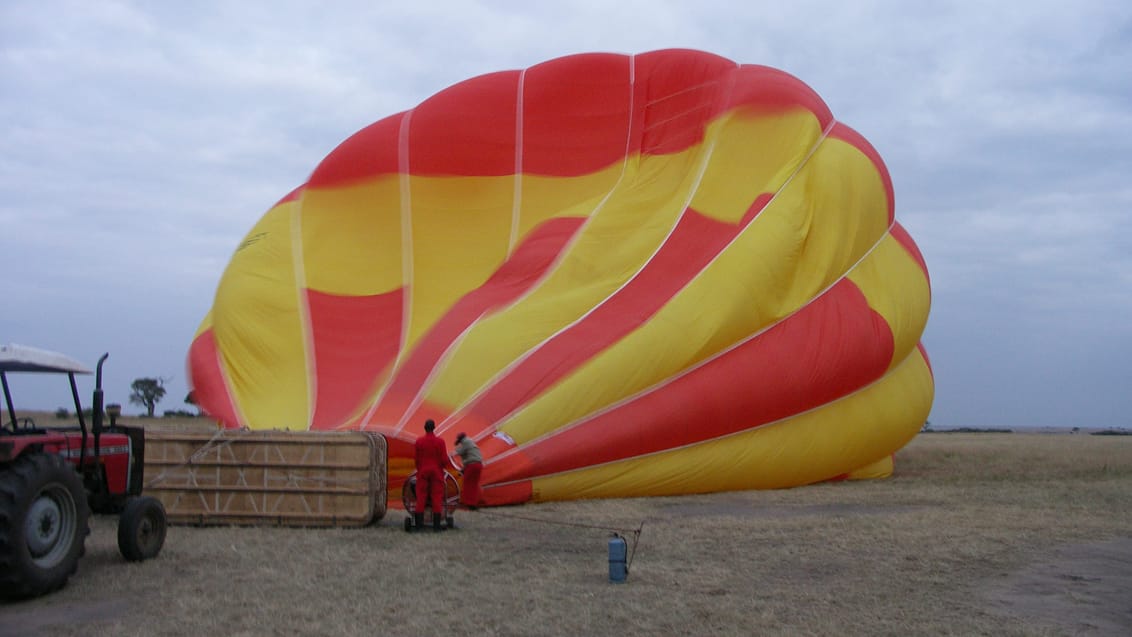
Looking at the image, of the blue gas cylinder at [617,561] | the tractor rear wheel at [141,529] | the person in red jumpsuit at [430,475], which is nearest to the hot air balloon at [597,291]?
the person in red jumpsuit at [430,475]

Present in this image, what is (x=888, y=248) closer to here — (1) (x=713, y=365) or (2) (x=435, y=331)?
(1) (x=713, y=365)

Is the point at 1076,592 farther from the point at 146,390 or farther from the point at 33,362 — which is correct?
the point at 146,390

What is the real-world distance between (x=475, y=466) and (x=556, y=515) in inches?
33.9

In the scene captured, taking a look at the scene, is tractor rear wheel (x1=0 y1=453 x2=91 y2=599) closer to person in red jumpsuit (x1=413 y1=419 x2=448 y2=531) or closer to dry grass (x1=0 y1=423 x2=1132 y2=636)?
dry grass (x1=0 y1=423 x2=1132 y2=636)

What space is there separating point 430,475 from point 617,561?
2.82 meters

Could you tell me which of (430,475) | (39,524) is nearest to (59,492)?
(39,524)

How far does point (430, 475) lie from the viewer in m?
9.04

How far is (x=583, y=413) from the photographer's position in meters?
10.6

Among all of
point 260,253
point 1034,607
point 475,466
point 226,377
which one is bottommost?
point 1034,607

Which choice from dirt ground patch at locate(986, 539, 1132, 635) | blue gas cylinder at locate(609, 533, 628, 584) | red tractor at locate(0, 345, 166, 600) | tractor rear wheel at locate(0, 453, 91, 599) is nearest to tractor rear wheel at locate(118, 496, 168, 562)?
red tractor at locate(0, 345, 166, 600)

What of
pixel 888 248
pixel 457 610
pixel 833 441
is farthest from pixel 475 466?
pixel 888 248

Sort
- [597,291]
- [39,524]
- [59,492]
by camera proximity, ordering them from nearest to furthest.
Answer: [39,524] < [59,492] < [597,291]

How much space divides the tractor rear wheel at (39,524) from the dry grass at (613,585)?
0.15 metres

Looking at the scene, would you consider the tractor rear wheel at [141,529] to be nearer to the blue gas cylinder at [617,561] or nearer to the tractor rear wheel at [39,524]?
the tractor rear wheel at [39,524]
